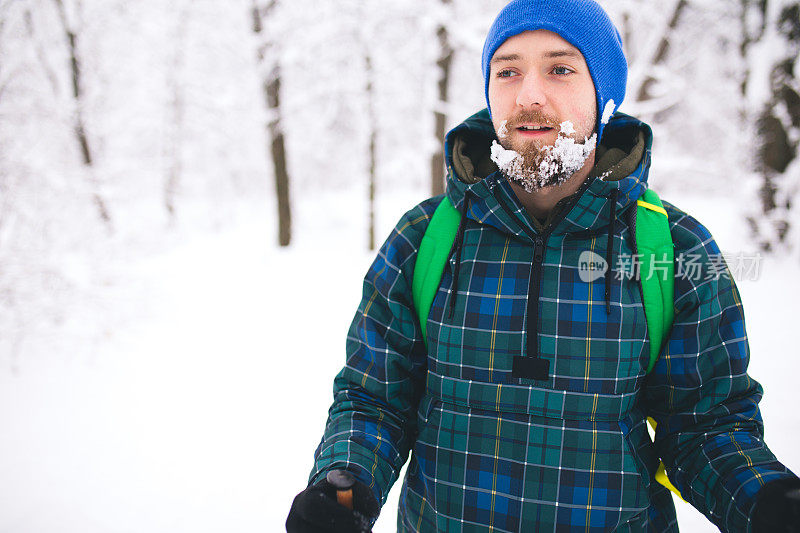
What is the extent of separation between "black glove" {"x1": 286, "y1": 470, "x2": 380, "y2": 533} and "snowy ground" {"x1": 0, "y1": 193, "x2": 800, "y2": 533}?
1.95m

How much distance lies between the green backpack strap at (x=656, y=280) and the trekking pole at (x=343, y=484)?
0.95 m

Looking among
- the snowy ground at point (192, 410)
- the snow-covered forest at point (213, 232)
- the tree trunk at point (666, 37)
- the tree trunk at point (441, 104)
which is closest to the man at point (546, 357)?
the snowy ground at point (192, 410)

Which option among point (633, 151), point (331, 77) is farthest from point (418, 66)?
point (633, 151)

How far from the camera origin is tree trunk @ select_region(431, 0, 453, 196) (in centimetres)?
877

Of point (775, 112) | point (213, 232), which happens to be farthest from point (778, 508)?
point (213, 232)

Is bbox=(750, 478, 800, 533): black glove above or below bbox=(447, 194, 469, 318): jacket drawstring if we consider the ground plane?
below

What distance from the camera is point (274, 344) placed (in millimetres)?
5406

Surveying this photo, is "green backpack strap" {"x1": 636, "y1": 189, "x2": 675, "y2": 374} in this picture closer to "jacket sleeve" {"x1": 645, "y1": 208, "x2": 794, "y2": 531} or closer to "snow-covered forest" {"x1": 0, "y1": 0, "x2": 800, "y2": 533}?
"jacket sleeve" {"x1": 645, "y1": 208, "x2": 794, "y2": 531}

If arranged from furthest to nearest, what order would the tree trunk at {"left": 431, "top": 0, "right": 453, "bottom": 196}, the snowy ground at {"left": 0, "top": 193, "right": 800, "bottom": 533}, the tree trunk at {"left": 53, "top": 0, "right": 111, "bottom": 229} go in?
the tree trunk at {"left": 431, "top": 0, "right": 453, "bottom": 196} → the tree trunk at {"left": 53, "top": 0, "right": 111, "bottom": 229} → the snowy ground at {"left": 0, "top": 193, "right": 800, "bottom": 533}

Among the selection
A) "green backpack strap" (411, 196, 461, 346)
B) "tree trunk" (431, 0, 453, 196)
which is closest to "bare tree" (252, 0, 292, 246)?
"tree trunk" (431, 0, 453, 196)

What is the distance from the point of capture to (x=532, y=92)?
131 cm

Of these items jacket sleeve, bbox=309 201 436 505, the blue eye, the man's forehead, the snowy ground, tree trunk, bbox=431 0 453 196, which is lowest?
the snowy ground

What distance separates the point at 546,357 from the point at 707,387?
18.6 inches

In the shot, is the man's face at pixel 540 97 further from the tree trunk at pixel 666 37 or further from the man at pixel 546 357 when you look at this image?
the tree trunk at pixel 666 37
